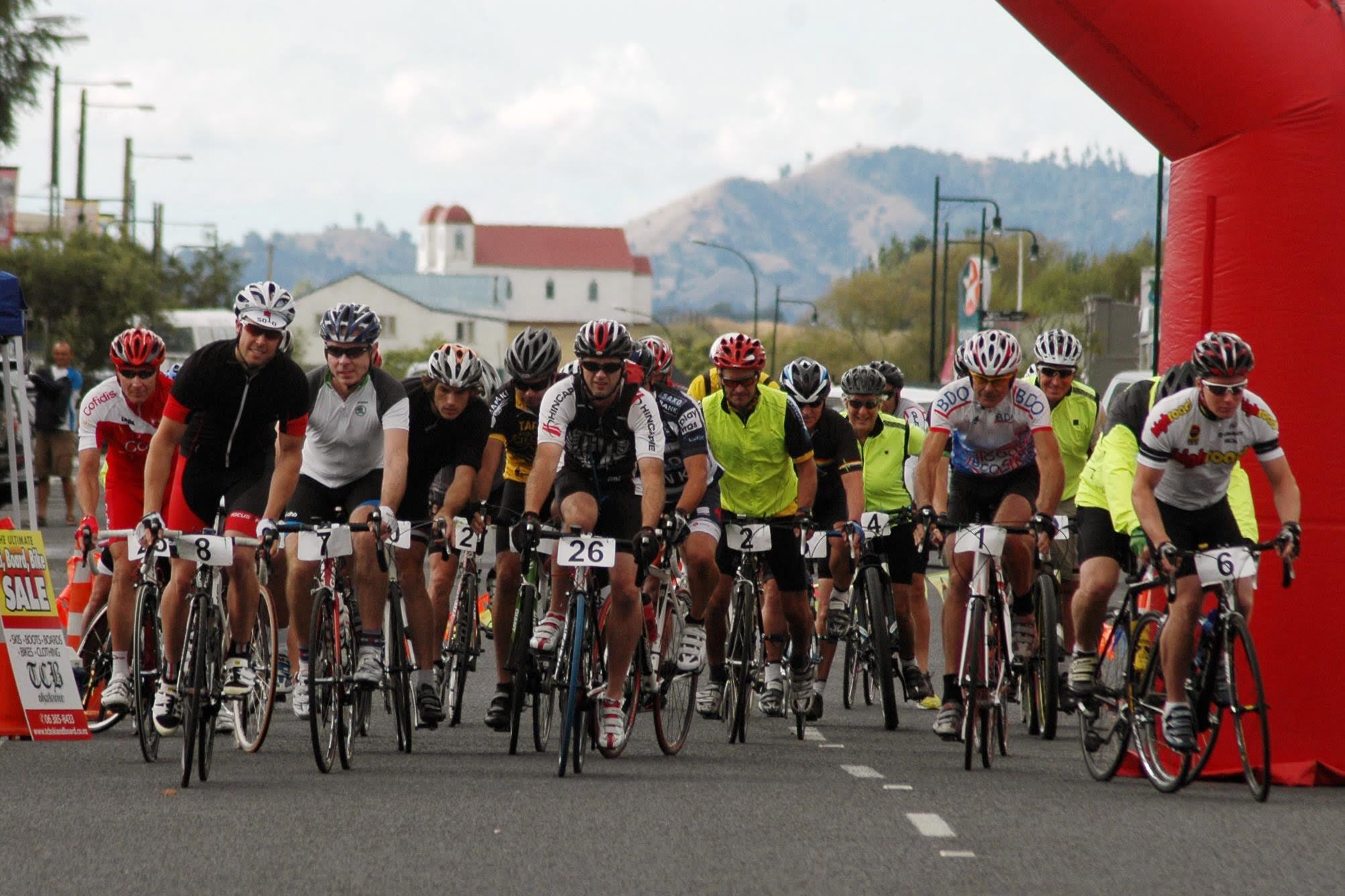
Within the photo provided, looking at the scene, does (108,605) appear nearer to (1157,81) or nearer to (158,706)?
(158,706)

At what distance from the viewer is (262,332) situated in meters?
9.26

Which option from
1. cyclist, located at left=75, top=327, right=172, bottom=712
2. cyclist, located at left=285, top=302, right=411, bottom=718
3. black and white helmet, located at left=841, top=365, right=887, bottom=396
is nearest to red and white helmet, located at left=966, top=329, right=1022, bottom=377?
black and white helmet, located at left=841, top=365, right=887, bottom=396

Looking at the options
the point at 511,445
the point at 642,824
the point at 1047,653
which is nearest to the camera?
the point at 642,824

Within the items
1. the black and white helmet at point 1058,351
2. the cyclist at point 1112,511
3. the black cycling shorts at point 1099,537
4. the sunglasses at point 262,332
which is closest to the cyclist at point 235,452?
the sunglasses at point 262,332

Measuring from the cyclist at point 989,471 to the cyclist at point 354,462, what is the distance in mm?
2553

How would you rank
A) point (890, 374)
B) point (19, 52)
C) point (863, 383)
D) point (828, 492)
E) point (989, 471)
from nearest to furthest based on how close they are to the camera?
point (989, 471) < point (828, 492) < point (863, 383) < point (890, 374) < point (19, 52)

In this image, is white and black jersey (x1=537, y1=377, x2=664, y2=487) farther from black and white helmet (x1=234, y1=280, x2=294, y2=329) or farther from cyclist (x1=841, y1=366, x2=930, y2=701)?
cyclist (x1=841, y1=366, x2=930, y2=701)

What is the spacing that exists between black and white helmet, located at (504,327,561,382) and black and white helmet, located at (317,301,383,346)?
0.85 metres

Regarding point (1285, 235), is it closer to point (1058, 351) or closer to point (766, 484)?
point (1058, 351)

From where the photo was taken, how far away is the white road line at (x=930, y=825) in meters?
7.78

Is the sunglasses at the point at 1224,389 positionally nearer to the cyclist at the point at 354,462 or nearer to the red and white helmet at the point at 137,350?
the cyclist at the point at 354,462

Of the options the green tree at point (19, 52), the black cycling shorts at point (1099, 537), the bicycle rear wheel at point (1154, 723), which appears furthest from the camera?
the green tree at point (19, 52)

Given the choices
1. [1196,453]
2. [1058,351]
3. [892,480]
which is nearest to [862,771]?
[1196,453]

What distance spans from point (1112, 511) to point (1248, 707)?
1.41m
